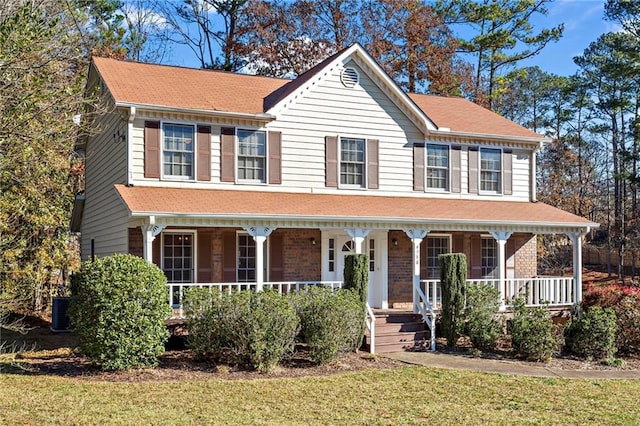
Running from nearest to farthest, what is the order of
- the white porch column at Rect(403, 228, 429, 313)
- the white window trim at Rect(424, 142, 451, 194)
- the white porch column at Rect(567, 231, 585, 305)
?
the white porch column at Rect(403, 228, 429, 313) < the white porch column at Rect(567, 231, 585, 305) < the white window trim at Rect(424, 142, 451, 194)

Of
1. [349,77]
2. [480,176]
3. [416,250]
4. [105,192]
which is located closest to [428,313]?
[416,250]

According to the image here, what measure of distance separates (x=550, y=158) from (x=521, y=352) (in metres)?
29.5

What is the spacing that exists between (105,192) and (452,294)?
998 cm

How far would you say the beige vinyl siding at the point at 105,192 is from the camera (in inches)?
620

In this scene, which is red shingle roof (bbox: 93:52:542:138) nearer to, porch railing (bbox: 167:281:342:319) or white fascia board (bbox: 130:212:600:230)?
white fascia board (bbox: 130:212:600:230)

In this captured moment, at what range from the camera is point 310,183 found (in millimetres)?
17297

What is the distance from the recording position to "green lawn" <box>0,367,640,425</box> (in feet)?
28.7

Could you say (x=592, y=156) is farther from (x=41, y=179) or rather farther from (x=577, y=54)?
(x=41, y=179)

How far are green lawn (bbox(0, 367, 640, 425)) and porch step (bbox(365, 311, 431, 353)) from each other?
8.64ft

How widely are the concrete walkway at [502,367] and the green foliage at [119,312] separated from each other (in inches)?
205

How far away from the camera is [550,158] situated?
40.7 metres

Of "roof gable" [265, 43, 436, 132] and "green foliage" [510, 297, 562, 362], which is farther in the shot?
"roof gable" [265, 43, 436, 132]

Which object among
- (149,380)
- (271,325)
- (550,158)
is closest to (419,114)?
(271,325)

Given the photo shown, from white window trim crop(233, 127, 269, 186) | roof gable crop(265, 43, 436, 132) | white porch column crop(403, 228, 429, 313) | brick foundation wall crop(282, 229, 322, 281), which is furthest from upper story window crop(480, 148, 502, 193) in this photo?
white window trim crop(233, 127, 269, 186)
